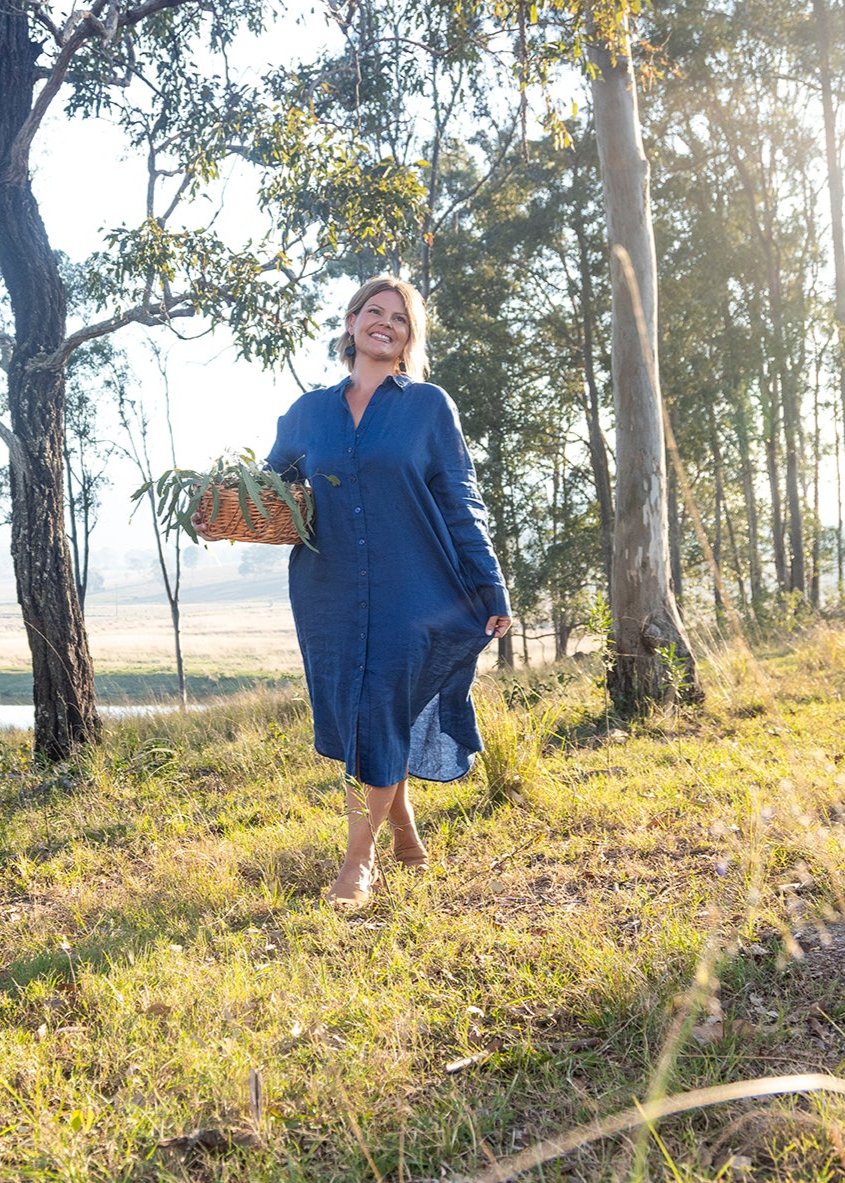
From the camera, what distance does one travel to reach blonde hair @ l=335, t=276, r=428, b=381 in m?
3.70

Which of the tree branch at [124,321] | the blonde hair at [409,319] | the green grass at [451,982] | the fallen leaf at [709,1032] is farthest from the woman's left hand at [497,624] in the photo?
the tree branch at [124,321]

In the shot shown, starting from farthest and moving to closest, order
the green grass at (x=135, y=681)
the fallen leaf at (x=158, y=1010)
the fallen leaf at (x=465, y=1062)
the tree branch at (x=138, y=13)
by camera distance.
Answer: the green grass at (x=135, y=681) → the tree branch at (x=138, y=13) → the fallen leaf at (x=158, y=1010) → the fallen leaf at (x=465, y=1062)

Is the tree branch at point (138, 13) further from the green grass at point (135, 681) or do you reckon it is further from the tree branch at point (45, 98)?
the green grass at point (135, 681)

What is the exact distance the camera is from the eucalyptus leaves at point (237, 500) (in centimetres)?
338

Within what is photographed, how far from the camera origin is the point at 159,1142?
198 centimetres

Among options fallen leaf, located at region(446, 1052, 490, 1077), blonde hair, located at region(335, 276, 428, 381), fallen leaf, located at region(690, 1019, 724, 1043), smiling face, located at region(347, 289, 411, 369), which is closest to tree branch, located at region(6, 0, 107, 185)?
blonde hair, located at region(335, 276, 428, 381)

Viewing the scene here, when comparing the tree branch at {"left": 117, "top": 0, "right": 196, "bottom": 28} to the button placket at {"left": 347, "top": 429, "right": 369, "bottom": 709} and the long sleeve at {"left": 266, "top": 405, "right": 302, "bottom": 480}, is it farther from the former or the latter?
the button placket at {"left": 347, "top": 429, "right": 369, "bottom": 709}

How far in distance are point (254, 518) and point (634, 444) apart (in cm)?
451

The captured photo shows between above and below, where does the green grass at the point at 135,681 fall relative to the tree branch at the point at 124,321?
below

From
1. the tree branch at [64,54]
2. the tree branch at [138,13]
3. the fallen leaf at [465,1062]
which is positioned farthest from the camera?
the tree branch at [138,13]

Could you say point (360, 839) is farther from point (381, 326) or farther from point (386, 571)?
point (381, 326)

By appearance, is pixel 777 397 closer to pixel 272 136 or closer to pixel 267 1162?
pixel 272 136

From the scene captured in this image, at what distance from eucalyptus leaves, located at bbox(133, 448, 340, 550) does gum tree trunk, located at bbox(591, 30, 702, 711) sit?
4006 mm

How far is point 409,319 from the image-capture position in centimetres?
373
